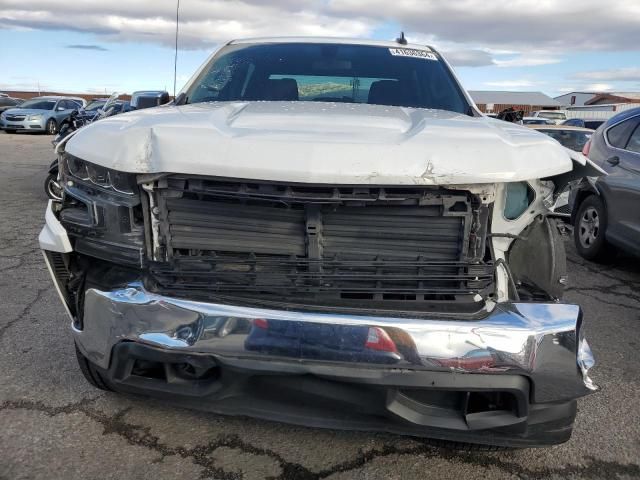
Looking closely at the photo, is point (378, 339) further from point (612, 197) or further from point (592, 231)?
point (592, 231)

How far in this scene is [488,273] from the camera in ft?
6.84

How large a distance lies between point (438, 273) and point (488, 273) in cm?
18

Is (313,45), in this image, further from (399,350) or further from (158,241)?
(399,350)

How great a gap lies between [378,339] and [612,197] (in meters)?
4.28

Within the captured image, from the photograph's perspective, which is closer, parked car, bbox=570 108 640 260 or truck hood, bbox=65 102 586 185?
truck hood, bbox=65 102 586 185

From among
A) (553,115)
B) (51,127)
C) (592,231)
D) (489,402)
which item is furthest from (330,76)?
(553,115)

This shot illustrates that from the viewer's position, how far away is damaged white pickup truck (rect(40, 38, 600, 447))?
1.93 meters

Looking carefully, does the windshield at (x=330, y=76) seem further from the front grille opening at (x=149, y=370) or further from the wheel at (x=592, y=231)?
the wheel at (x=592, y=231)

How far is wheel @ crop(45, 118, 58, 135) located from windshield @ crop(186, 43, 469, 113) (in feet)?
69.1

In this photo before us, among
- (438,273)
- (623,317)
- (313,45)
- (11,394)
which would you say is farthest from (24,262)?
(623,317)

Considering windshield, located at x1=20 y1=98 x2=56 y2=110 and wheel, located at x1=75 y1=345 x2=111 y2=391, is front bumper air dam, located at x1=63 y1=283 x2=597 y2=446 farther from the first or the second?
windshield, located at x1=20 y1=98 x2=56 y2=110

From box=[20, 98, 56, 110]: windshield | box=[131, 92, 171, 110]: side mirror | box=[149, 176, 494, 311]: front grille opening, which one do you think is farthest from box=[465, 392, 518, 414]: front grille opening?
box=[20, 98, 56, 110]: windshield

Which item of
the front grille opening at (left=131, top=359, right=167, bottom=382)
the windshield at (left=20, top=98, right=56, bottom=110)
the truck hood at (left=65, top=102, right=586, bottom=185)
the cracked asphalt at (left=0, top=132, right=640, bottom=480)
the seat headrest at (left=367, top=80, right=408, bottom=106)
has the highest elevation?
the seat headrest at (left=367, top=80, right=408, bottom=106)

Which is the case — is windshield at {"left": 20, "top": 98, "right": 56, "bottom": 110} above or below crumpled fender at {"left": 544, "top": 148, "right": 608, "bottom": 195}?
below
